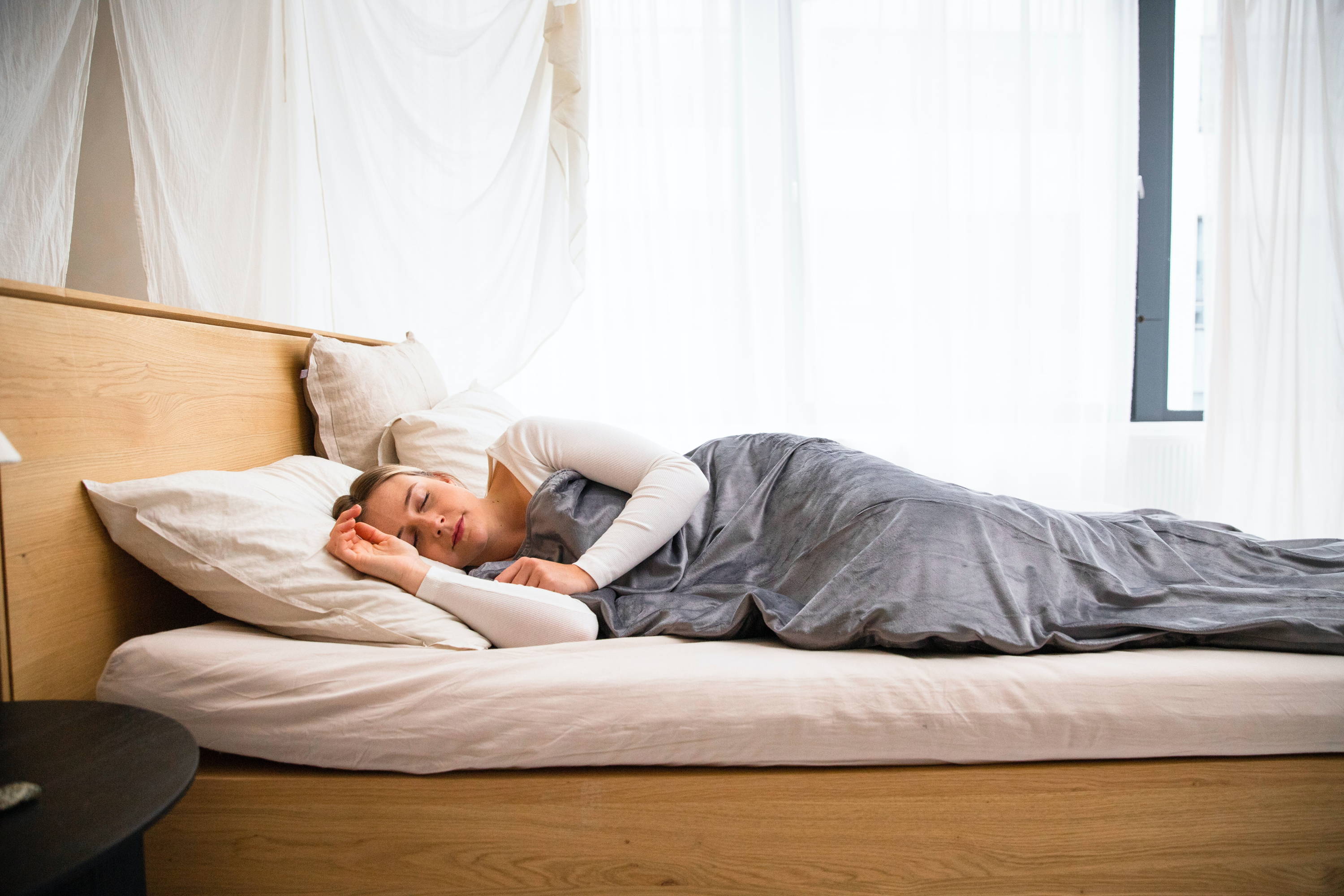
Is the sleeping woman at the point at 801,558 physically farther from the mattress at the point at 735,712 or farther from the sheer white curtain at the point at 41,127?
the sheer white curtain at the point at 41,127

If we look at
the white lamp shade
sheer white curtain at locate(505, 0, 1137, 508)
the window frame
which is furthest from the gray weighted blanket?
the window frame

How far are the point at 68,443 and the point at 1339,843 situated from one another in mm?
1600

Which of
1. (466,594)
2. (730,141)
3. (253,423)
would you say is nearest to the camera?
(466,594)

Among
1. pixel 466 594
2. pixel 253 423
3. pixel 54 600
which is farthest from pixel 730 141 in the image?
pixel 54 600

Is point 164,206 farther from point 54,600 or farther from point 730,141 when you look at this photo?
point 730,141

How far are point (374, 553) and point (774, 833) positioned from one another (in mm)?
650

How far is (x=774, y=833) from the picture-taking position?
882 mm

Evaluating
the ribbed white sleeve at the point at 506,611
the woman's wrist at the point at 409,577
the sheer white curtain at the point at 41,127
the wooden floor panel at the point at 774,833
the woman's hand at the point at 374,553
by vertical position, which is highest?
the sheer white curtain at the point at 41,127

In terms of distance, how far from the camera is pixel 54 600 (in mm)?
900

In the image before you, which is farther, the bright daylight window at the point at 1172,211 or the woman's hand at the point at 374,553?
the bright daylight window at the point at 1172,211

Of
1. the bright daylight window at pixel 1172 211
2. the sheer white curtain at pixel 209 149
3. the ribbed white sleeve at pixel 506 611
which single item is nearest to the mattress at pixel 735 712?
the ribbed white sleeve at pixel 506 611

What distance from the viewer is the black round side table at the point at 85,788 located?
1.73 feet

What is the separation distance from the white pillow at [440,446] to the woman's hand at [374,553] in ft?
1.49

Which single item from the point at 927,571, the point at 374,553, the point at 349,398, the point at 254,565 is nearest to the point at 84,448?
the point at 254,565
